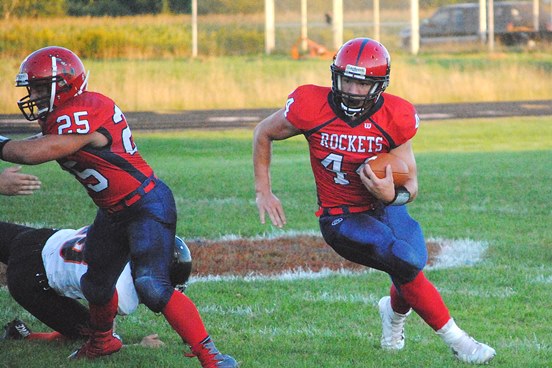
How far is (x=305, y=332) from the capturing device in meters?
5.79

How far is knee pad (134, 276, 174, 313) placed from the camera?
192 inches

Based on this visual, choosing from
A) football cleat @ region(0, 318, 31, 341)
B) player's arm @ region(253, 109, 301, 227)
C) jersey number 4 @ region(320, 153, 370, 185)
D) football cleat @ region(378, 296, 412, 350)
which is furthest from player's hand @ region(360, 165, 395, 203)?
football cleat @ region(0, 318, 31, 341)

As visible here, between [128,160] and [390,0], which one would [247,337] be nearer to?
[128,160]

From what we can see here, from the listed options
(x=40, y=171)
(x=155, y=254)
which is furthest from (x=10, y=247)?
(x=40, y=171)

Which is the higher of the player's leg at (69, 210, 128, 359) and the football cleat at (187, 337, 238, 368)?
the player's leg at (69, 210, 128, 359)

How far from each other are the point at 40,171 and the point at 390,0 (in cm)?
2080

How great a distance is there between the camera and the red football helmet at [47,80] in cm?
510

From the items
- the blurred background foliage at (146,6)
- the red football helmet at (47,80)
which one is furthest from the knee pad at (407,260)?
the blurred background foliage at (146,6)

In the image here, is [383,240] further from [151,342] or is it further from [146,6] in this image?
[146,6]

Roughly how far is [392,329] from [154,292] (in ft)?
4.35

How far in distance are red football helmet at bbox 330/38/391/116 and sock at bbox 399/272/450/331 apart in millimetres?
916

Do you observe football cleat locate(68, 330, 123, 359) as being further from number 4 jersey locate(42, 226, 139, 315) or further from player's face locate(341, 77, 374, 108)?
player's face locate(341, 77, 374, 108)

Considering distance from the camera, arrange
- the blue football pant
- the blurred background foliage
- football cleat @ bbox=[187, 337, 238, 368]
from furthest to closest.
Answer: the blurred background foliage
the blue football pant
football cleat @ bbox=[187, 337, 238, 368]

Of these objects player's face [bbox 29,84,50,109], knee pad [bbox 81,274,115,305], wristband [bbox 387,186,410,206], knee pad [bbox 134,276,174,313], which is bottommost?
knee pad [bbox 81,274,115,305]
